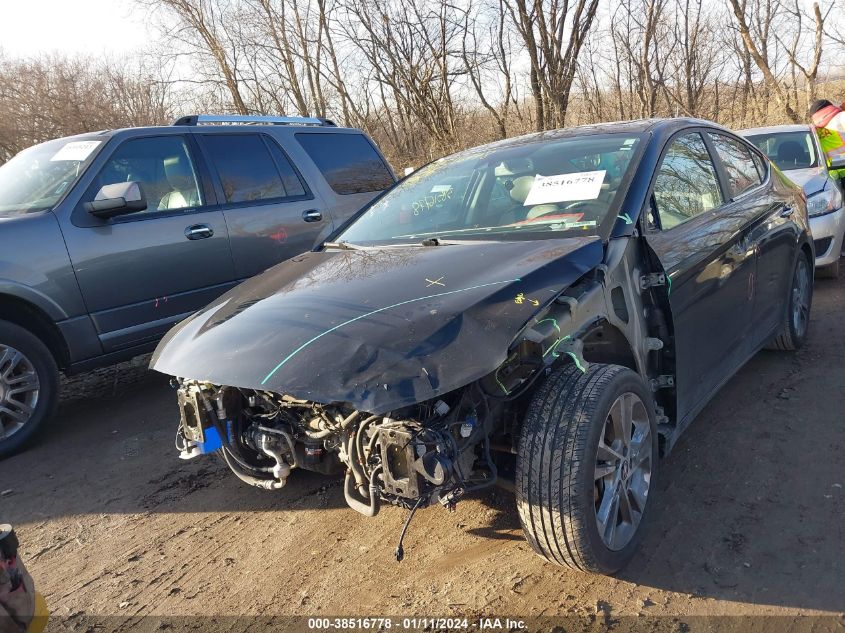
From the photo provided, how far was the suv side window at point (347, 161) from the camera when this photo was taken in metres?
5.97

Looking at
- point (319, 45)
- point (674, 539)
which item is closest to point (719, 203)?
point (674, 539)

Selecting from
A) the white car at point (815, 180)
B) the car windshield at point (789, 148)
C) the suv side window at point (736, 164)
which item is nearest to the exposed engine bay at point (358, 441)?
the suv side window at point (736, 164)

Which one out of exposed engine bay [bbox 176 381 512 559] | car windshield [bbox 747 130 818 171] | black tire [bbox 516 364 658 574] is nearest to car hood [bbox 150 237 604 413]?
exposed engine bay [bbox 176 381 512 559]

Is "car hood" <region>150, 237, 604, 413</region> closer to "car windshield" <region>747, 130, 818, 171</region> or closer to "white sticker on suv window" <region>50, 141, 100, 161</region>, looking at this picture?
"white sticker on suv window" <region>50, 141, 100, 161</region>

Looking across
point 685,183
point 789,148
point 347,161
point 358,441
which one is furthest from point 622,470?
point 789,148

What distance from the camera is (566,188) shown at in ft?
10.3

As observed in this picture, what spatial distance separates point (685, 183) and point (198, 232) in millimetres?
3387

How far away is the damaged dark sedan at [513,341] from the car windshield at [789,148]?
4.58m

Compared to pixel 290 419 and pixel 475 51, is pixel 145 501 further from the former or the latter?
pixel 475 51

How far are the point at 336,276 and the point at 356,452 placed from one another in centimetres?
92

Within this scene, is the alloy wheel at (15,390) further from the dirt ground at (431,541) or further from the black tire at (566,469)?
the black tire at (566,469)

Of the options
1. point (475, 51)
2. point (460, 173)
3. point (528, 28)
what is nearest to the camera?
point (460, 173)

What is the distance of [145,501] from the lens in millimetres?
3363

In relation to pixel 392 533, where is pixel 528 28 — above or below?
above
